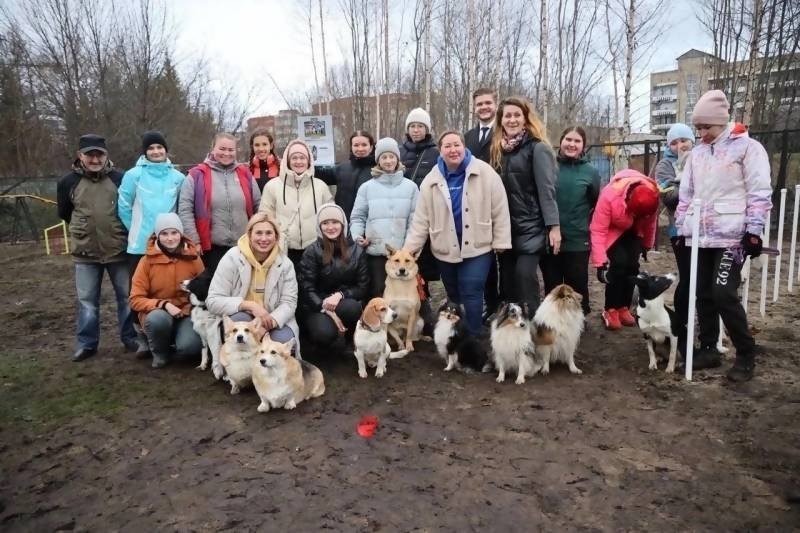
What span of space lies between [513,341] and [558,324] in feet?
1.40

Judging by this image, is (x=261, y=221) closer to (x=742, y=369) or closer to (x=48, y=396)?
(x=48, y=396)

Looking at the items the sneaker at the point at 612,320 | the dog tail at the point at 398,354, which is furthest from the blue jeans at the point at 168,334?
the sneaker at the point at 612,320

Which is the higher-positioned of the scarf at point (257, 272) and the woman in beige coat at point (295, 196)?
the woman in beige coat at point (295, 196)

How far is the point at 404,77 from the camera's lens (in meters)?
23.1

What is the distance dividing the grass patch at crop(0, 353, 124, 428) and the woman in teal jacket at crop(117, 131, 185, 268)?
132 cm

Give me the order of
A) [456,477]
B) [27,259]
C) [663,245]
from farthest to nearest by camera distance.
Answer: [27,259], [663,245], [456,477]

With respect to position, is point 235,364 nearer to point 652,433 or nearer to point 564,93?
point 652,433

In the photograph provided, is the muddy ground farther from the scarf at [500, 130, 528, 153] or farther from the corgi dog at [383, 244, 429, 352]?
the scarf at [500, 130, 528, 153]

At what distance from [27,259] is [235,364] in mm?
10960

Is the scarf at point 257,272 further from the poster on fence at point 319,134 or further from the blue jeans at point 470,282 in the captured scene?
the poster on fence at point 319,134

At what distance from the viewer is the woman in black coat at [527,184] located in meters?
4.42

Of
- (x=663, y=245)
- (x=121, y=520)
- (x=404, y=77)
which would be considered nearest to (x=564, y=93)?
(x=404, y=77)

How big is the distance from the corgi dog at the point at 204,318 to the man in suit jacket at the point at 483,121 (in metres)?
2.87

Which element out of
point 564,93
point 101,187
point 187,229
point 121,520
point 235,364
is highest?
point 564,93
